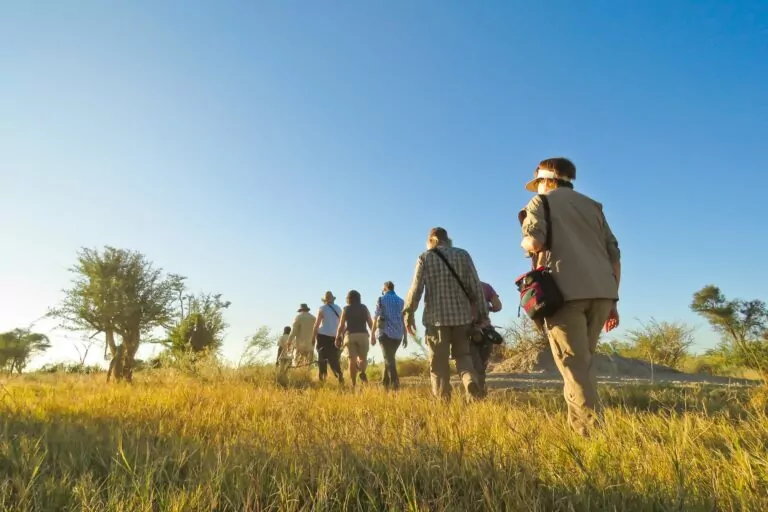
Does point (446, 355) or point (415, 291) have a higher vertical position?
point (415, 291)

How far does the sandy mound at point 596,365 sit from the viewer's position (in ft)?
45.7

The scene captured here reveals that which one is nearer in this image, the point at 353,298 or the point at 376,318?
the point at 376,318

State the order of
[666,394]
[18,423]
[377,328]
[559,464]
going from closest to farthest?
[559,464] → [18,423] → [666,394] → [377,328]

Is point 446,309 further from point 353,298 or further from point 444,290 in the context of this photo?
point 353,298

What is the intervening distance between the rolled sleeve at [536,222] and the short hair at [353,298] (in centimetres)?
700

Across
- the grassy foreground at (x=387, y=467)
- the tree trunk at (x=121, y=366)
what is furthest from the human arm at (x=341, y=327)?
the grassy foreground at (x=387, y=467)

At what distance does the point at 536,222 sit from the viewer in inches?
160

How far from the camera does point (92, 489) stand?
7.45 feet

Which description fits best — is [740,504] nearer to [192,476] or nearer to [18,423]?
[192,476]

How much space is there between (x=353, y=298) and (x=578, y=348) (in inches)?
289

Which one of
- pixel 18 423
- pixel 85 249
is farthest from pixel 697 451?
Result: pixel 85 249

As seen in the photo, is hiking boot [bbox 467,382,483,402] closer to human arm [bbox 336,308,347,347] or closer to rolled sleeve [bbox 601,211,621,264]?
rolled sleeve [bbox 601,211,621,264]

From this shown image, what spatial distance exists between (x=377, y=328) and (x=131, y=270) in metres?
18.3

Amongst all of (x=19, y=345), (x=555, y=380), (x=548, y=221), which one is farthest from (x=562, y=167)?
(x=19, y=345)
